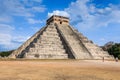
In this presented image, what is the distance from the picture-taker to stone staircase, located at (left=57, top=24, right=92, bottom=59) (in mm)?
36344

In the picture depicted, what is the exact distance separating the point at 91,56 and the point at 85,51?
68.2 inches

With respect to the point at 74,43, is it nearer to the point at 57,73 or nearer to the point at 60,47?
the point at 60,47

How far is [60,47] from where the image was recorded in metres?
37.7

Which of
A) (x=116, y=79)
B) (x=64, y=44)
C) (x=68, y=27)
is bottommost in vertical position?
(x=116, y=79)

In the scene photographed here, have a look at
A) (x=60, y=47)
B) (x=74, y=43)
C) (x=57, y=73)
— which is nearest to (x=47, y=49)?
(x=60, y=47)

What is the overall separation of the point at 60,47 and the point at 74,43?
361 centimetres

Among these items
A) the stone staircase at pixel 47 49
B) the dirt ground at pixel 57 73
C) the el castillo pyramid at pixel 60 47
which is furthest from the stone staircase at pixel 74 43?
the dirt ground at pixel 57 73

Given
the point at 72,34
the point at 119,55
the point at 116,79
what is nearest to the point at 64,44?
the point at 72,34

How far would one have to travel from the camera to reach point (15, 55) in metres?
42.0

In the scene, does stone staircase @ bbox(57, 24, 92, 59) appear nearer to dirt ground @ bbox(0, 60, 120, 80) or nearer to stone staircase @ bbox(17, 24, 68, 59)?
stone staircase @ bbox(17, 24, 68, 59)

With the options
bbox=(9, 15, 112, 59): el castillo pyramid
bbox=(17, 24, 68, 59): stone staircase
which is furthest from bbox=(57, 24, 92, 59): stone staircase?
bbox=(17, 24, 68, 59): stone staircase

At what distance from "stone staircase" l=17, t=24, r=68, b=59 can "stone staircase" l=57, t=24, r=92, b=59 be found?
1.86 metres

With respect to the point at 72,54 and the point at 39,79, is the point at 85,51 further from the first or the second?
the point at 39,79

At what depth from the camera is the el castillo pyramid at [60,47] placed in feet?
114
